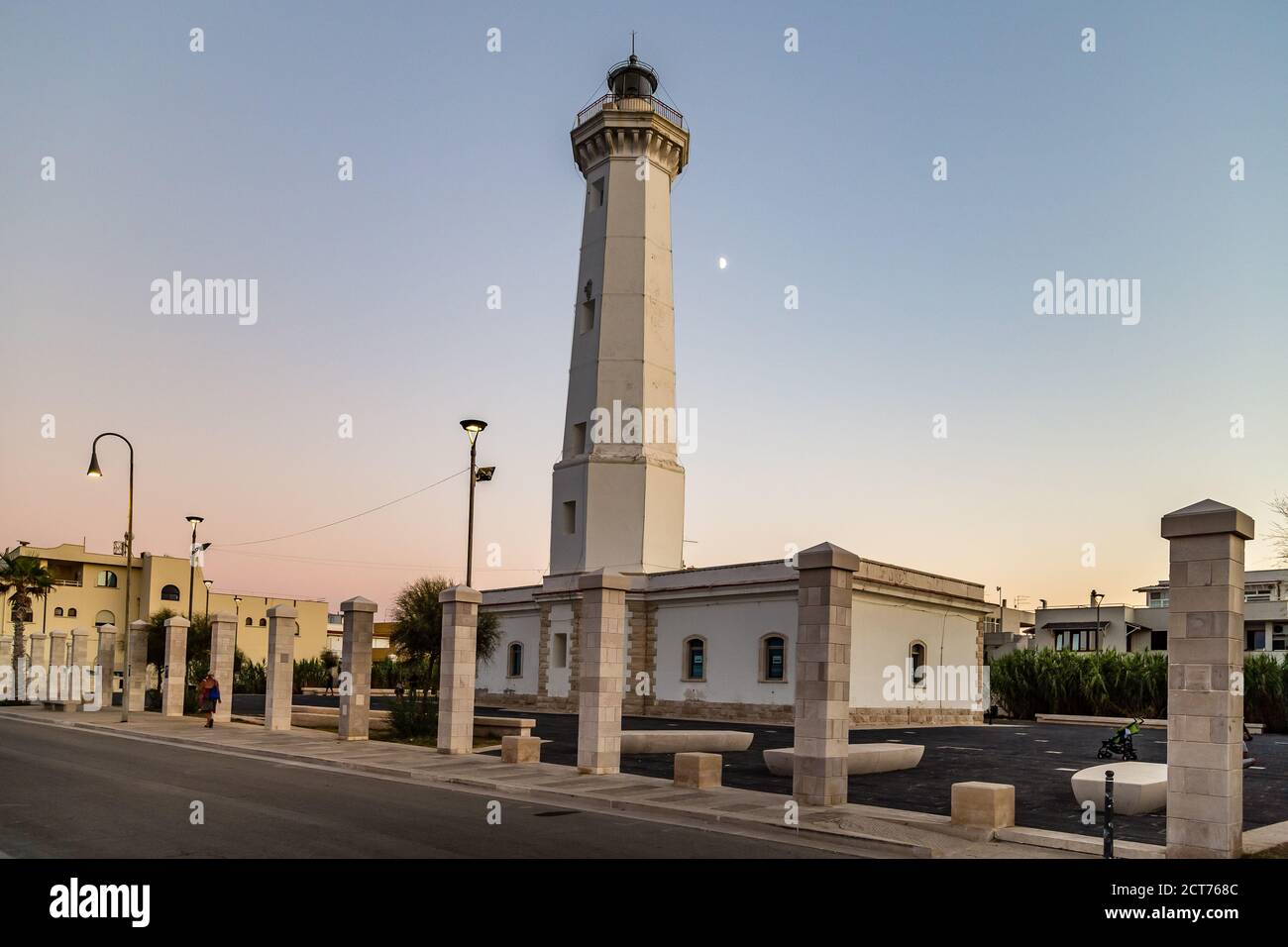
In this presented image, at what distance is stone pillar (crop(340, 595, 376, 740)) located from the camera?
2458 cm

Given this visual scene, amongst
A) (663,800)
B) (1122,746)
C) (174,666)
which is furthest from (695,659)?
(663,800)

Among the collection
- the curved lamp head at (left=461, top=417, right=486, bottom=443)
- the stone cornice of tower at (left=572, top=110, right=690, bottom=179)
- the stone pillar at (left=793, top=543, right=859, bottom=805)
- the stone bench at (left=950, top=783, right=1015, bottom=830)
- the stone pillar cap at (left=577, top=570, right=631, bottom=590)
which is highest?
the stone cornice of tower at (left=572, top=110, right=690, bottom=179)

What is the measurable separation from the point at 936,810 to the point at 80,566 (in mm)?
78082

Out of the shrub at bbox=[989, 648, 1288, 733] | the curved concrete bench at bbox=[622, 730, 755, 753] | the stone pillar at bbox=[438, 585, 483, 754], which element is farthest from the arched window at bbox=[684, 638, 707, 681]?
the shrub at bbox=[989, 648, 1288, 733]

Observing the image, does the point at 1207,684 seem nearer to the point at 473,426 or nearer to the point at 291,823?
the point at 291,823

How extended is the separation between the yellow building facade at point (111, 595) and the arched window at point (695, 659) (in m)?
47.4

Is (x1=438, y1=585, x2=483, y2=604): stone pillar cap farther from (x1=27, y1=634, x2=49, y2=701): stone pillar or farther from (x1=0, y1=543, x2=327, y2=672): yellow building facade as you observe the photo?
(x1=0, y1=543, x2=327, y2=672): yellow building facade

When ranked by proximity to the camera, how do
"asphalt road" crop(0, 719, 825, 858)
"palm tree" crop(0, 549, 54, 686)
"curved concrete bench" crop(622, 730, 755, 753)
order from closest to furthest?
1. "asphalt road" crop(0, 719, 825, 858)
2. "curved concrete bench" crop(622, 730, 755, 753)
3. "palm tree" crop(0, 549, 54, 686)

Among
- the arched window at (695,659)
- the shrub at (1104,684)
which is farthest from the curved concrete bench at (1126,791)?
the shrub at (1104,684)

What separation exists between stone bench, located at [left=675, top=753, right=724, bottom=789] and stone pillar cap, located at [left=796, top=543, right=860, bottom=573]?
357 centimetres

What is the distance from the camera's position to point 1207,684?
1040 cm
